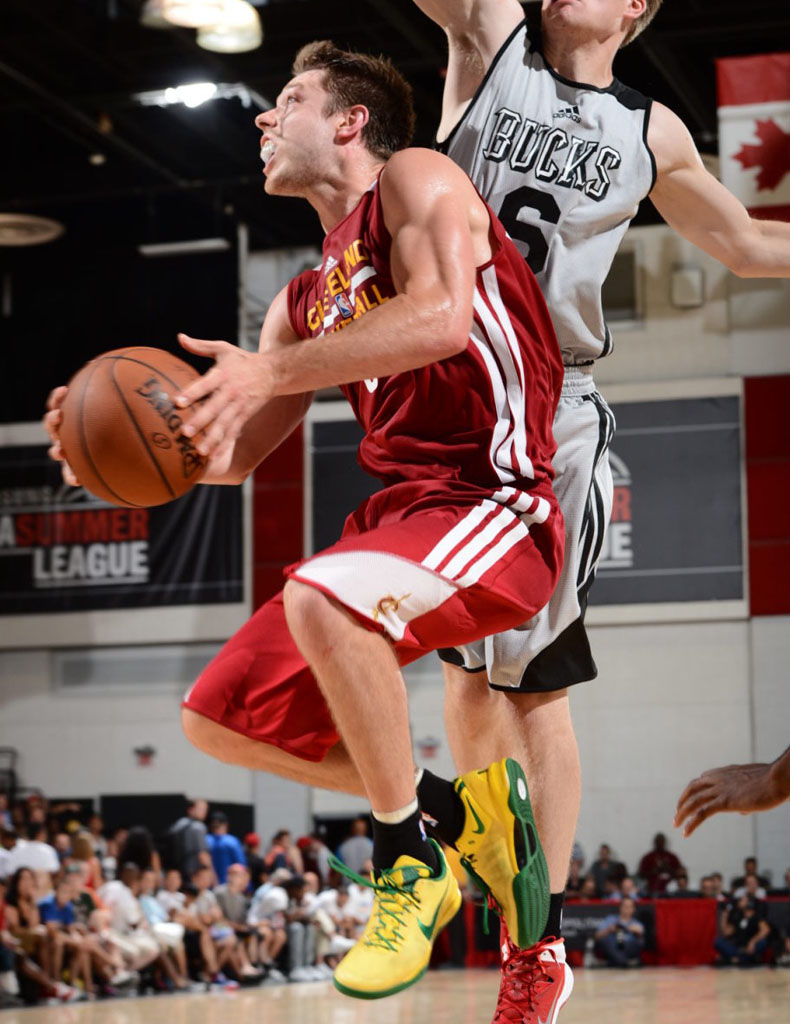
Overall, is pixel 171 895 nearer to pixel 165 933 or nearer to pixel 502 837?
pixel 165 933

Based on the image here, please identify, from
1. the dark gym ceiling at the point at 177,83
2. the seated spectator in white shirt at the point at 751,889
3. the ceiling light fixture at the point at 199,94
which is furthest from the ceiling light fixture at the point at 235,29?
the seated spectator in white shirt at the point at 751,889

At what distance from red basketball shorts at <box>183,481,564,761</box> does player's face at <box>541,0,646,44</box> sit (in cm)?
142

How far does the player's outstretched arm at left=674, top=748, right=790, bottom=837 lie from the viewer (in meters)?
3.44

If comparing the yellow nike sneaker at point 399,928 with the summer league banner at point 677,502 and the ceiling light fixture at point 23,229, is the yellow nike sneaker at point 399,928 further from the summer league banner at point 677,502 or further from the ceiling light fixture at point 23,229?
the summer league banner at point 677,502

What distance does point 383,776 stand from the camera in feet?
9.21

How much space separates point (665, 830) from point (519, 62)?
14.0 meters

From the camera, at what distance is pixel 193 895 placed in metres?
12.3

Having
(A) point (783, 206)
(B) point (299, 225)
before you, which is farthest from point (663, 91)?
(B) point (299, 225)

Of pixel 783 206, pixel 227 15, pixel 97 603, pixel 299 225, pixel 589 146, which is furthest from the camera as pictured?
pixel 299 225

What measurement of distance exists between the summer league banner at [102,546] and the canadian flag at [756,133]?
23.3 feet

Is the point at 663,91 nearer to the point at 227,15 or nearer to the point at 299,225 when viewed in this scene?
the point at 299,225

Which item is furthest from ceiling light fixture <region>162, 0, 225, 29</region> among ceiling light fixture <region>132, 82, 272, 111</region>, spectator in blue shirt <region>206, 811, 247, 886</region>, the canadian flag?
spectator in blue shirt <region>206, 811, 247, 886</region>

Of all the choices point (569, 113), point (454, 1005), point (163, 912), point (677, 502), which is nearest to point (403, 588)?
point (569, 113)

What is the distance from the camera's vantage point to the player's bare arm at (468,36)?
3650mm
